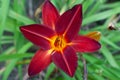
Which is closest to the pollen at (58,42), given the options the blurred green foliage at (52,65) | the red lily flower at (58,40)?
the red lily flower at (58,40)

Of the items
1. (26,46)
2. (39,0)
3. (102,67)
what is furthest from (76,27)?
(39,0)

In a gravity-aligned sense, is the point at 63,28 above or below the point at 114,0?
above

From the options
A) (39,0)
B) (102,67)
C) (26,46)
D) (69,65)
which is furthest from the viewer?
(39,0)

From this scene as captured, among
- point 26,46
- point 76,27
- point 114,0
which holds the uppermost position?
point 76,27

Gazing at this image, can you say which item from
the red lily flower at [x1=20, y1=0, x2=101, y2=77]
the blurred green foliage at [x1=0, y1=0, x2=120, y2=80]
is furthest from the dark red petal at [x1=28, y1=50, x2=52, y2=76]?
the blurred green foliage at [x1=0, y1=0, x2=120, y2=80]

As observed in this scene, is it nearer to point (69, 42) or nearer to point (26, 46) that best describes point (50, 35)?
point (69, 42)

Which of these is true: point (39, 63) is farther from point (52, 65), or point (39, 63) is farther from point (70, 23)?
point (52, 65)
